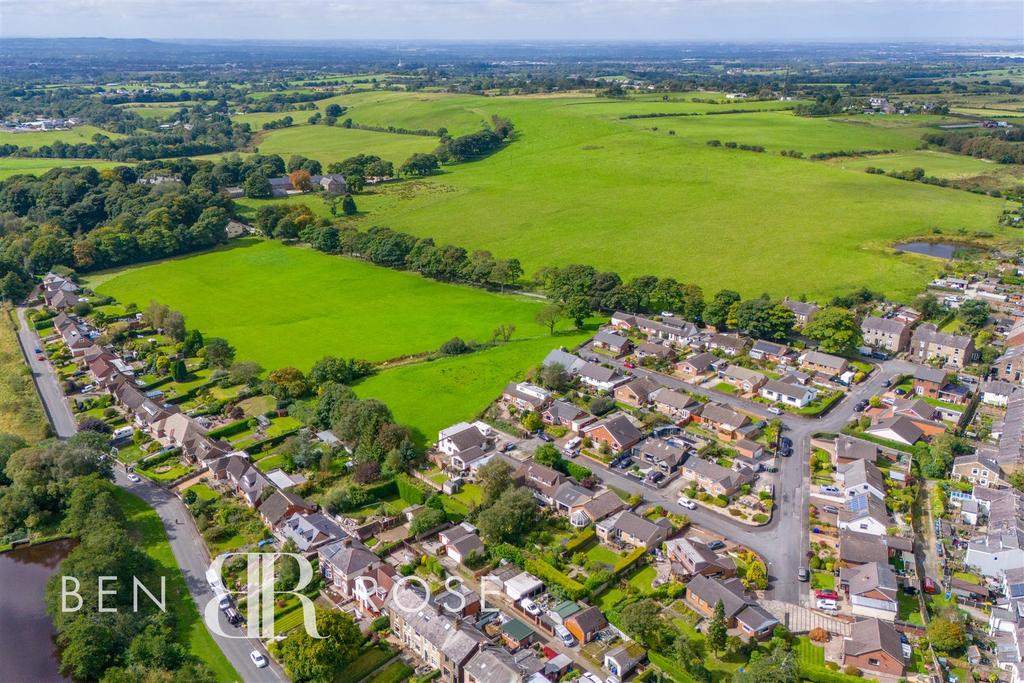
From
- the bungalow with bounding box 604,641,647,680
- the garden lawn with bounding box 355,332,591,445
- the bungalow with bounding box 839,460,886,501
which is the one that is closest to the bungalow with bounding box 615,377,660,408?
the garden lawn with bounding box 355,332,591,445

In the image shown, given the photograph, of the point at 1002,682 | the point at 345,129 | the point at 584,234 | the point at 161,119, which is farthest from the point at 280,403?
the point at 161,119

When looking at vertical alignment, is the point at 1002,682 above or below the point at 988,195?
below

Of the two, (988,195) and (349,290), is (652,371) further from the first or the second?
(988,195)

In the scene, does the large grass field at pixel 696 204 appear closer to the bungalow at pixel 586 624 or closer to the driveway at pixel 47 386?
the driveway at pixel 47 386

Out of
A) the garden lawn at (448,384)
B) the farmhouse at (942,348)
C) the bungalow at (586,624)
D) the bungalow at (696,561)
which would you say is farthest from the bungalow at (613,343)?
the bungalow at (586,624)

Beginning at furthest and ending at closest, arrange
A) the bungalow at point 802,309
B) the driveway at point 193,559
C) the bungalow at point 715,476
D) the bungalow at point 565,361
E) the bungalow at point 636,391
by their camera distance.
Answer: the bungalow at point 802,309 → the bungalow at point 565,361 → the bungalow at point 636,391 → the bungalow at point 715,476 → the driveway at point 193,559

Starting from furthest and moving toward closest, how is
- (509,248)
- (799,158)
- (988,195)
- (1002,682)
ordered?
(799,158) → (988,195) → (509,248) → (1002,682)
